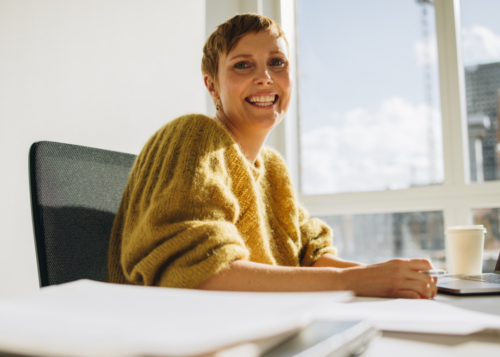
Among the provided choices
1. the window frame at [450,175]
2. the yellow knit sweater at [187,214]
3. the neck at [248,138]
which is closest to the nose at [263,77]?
the neck at [248,138]

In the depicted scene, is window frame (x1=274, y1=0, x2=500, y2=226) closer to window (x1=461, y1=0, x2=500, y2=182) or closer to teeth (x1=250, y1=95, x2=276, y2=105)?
window (x1=461, y1=0, x2=500, y2=182)

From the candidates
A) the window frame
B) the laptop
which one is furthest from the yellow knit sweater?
the window frame

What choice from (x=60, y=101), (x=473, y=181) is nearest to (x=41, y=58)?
(x=60, y=101)

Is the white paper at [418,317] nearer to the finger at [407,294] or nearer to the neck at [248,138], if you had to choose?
the finger at [407,294]

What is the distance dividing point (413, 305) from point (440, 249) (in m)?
1.65

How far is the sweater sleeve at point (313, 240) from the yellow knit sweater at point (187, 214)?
0.23ft

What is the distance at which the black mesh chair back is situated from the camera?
2.48 feet

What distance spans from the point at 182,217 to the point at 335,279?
0.26 meters

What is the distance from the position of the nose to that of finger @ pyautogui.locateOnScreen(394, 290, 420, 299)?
2.13ft

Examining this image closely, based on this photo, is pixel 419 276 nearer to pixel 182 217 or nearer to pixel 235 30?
pixel 182 217

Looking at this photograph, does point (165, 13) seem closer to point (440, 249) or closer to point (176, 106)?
point (176, 106)

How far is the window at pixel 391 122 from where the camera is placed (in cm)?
196

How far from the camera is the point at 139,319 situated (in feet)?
0.84

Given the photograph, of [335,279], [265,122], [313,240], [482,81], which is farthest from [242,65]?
[482,81]
